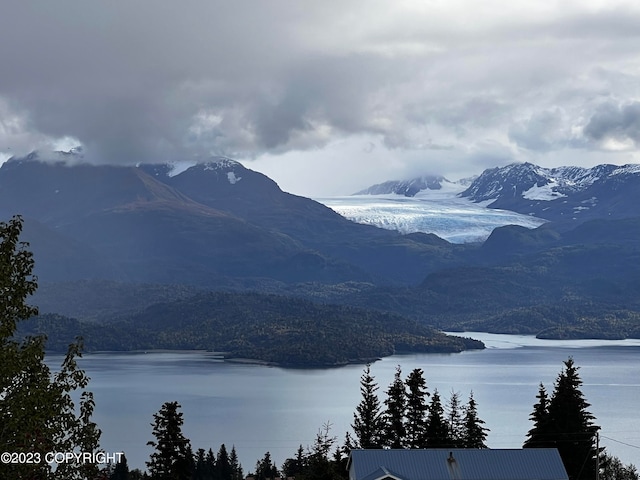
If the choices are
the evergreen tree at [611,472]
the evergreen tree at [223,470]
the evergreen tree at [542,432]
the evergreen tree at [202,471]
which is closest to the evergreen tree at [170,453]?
the evergreen tree at [542,432]

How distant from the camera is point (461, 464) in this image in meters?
42.3

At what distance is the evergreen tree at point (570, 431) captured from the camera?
4753 cm

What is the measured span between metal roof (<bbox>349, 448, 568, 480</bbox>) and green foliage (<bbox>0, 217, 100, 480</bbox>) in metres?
27.9

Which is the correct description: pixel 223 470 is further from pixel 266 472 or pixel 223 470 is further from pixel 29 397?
pixel 29 397

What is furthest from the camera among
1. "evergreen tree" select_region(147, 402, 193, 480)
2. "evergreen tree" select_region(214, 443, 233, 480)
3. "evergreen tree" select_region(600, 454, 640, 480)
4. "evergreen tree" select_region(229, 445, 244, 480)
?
"evergreen tree" select_region(229, 445, 244, 480)

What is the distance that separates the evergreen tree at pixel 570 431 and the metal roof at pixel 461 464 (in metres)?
5.37

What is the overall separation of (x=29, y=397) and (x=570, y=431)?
39387 mm

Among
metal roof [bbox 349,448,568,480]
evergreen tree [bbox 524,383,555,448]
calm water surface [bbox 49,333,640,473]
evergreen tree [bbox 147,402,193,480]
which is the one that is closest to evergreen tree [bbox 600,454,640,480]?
evergreen tree [bbox 524,383,555,448]

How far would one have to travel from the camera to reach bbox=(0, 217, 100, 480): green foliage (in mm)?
14117

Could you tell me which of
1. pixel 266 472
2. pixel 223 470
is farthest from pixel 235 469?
pixel 223 470

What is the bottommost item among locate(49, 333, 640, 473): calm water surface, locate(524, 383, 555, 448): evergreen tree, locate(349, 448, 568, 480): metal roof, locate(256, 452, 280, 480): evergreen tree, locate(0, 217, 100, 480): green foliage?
locate(256, 452, 280, 480): evergreen tree

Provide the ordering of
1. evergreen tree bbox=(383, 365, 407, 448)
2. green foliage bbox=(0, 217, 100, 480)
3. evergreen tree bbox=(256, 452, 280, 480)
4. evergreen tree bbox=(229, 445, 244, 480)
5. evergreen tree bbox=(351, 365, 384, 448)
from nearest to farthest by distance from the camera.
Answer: green foliage bbox=(0, 217, 100, 480) < evergreen tree bbox=(383, 365, 407, 448) < evergreen tree bbox=(351, 365, 384, 448) < evergreen tree bbox=(256, 452, 280, 480) < evergreen tree bbox=(229, 445, 244, 480)

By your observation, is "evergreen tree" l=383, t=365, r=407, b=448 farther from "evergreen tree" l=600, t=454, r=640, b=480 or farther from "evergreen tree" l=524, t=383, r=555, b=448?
"evergreen tree" l=600, t=454, r=640, b=480

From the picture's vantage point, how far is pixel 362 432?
57.8m
